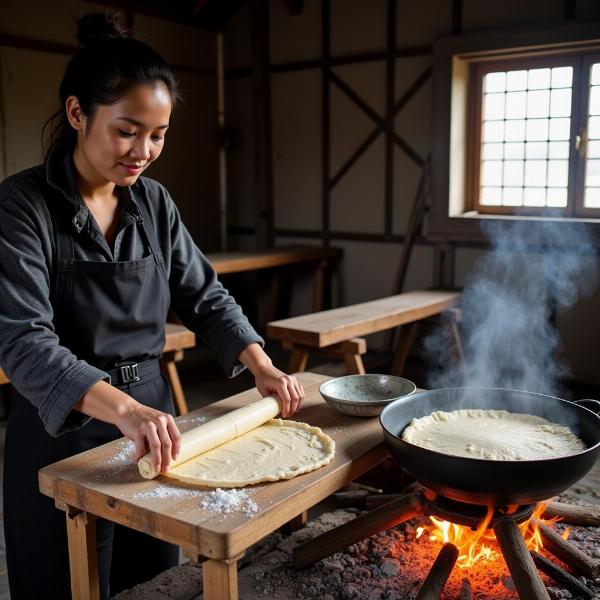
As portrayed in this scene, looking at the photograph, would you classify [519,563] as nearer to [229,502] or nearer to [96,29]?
[229,502]

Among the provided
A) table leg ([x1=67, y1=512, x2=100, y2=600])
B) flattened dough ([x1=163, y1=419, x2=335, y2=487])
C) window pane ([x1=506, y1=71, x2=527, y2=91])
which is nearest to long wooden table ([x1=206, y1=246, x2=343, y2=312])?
window pane ([x1=506, y1=71, x2=527, y2=91])

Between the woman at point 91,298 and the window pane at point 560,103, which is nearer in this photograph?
the woman at point 91,298

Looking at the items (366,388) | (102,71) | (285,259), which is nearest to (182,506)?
(366,388)

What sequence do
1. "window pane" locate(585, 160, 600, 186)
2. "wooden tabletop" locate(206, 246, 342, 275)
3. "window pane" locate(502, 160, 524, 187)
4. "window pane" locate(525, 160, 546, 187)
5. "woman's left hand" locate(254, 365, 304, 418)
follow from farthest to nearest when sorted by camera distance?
"wooden tabletop" locate(206, 246, 342, 275)
"window pane" locate(502, 160, 524, 187)
"window pane" locate(525, 160, 546, 187)
"window pane" locate(585, 160, 600, 186)
"woman's left hand" locate(254, 365, 304, 418)

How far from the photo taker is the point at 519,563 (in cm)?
186

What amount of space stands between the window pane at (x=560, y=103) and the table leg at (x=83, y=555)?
4.80 m

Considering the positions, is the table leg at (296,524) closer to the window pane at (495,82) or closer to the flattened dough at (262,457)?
the flattened dough at (262,457)

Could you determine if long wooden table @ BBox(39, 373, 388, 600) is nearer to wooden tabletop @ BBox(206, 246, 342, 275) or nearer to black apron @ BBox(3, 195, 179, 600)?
black apron @ BBox(3, 195, 179, 600)

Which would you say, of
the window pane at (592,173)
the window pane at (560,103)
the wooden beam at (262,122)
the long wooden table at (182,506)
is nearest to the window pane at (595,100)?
the window pane at (560,103)

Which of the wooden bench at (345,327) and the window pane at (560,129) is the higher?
the window pane at (560,129)

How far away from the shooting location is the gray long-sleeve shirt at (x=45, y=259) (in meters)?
1.54

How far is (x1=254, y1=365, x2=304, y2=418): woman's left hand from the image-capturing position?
1.98 metres

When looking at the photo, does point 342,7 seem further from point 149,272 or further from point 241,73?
point 149,272

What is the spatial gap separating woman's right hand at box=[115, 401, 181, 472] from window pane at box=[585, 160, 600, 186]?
181 inches
